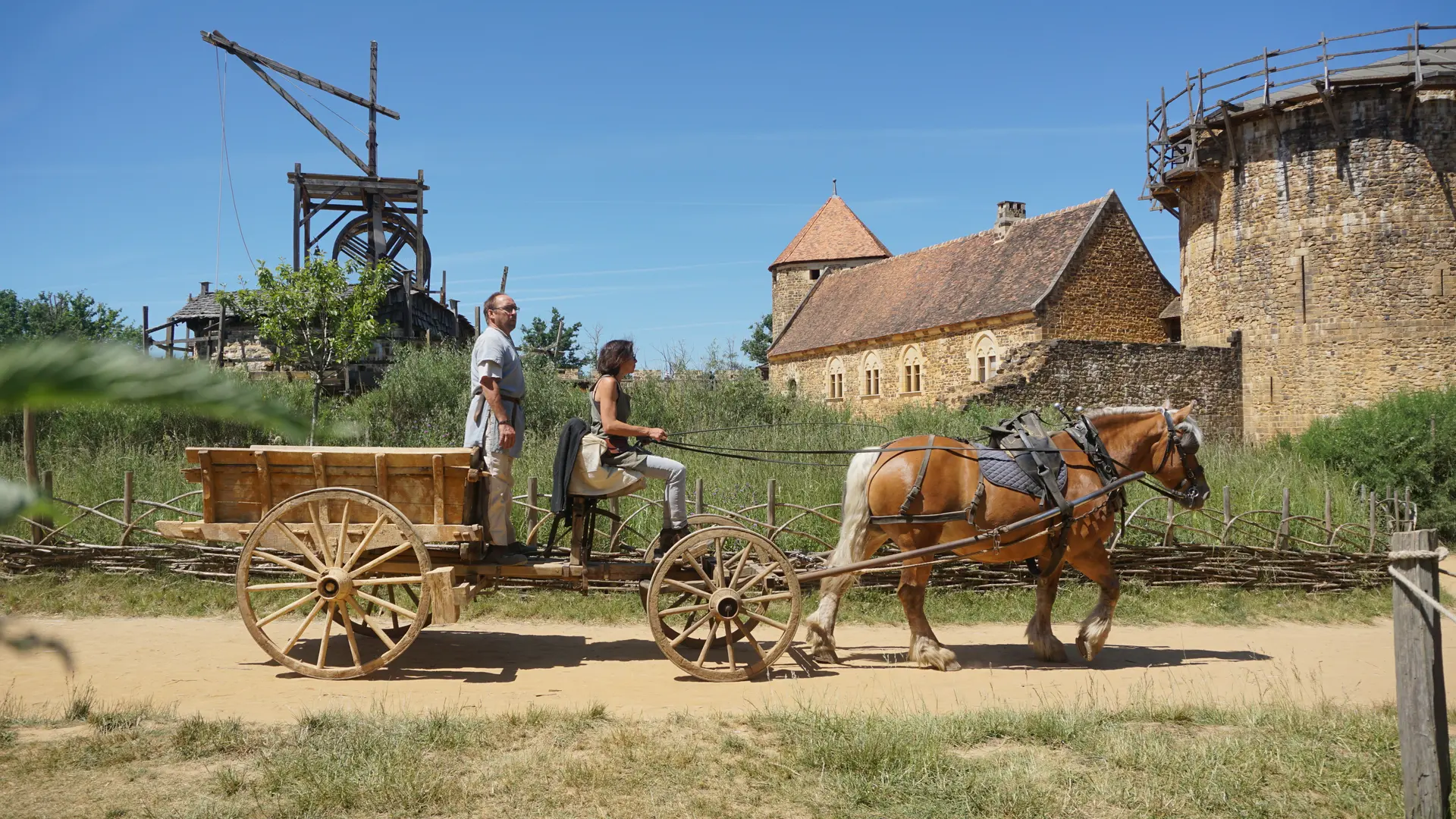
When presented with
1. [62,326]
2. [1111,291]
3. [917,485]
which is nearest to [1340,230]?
[1111,291]

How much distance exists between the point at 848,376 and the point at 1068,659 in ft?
81.9

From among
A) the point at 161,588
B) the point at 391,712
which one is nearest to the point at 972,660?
the point at 391,712

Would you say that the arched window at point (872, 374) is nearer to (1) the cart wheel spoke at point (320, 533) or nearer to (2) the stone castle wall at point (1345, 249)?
(2) the stone castle wall at point (1345, 249)

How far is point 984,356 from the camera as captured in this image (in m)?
A: 25.6

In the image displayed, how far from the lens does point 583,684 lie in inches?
242

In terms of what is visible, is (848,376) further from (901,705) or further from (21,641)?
(21,641)

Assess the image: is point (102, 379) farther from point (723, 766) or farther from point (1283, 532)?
point (1283, 532)

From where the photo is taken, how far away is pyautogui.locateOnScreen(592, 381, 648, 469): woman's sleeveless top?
6355 mm

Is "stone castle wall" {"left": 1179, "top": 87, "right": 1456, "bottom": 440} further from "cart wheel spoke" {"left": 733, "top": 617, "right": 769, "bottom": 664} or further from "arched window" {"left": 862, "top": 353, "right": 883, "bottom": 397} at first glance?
"cart wheel spoke" {"left": 733, "top": 617, "right": 769, "bottom": 664}

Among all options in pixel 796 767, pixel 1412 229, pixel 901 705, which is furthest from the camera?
pixel 1412 229

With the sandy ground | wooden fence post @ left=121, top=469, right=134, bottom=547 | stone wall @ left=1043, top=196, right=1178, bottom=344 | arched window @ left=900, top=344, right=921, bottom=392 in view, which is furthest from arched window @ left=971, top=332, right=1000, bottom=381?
wooden fence post @ left=121, top=469, right=134, bottom=547

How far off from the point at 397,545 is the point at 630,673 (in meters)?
1.73

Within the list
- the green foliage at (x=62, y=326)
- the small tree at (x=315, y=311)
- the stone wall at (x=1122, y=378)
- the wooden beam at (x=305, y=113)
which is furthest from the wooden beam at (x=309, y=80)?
the green foliage at (x=62, y=326)

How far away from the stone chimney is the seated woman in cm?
2466
